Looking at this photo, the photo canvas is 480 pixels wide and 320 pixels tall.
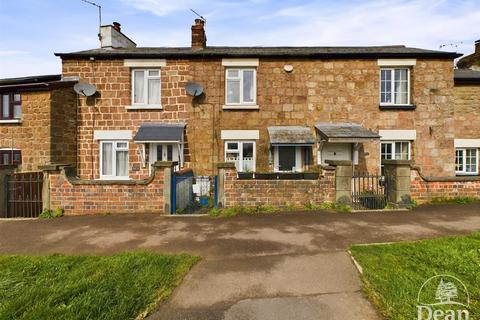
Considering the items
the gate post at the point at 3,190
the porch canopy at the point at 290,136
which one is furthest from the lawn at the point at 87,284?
the porch canopy at the point at 290,136

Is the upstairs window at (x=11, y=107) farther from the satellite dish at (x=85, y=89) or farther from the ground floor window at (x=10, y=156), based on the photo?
the satellite dish at (x=85, y=89)

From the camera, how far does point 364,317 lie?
10.0 ft

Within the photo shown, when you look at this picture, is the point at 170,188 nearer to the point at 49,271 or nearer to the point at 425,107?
the point at 49,271

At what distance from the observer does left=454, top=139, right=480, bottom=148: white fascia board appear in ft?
42.5

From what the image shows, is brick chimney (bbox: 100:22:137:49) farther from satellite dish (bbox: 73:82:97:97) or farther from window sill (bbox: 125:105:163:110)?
window sill (bbox: 125:105:163:110)

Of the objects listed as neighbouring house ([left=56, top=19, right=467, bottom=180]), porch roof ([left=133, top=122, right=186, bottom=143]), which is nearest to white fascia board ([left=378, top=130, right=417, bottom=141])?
neighbouring house ([left=56, top=19, right=467, bottom=180])

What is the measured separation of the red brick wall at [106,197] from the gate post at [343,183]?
5.70 metres

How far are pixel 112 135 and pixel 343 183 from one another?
10.2 meters

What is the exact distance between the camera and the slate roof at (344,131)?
419 inches

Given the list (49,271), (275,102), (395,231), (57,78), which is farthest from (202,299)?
(57,78)

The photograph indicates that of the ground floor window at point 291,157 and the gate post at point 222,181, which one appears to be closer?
the gate post at point 222,181

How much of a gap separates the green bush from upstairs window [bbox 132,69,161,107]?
588 cm

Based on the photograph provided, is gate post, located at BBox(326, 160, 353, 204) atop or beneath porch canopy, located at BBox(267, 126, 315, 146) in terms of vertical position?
beneath

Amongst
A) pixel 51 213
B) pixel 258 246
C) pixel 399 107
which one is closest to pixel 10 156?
pixel 51 213
